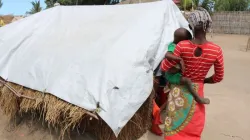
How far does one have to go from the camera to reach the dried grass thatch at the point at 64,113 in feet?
9.24

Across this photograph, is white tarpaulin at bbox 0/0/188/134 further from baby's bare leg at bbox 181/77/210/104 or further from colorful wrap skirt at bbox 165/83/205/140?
baby's bare leg at bbox 181/77/210/104

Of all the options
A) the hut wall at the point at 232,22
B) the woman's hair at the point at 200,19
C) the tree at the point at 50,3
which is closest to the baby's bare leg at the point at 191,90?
the woman's hair at the point at 200,19

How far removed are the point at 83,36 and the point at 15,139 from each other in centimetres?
161

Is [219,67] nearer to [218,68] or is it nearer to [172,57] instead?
[218,68]

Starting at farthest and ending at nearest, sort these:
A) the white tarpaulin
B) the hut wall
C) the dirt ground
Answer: the hut wall
the dirt ground
the white tarpaulin

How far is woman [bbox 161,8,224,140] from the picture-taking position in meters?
2.25

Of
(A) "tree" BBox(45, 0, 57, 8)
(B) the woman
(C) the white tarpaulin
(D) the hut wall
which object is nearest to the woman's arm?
(B) the woman

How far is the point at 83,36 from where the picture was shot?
→ 354 cm

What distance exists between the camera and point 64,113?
2.83m

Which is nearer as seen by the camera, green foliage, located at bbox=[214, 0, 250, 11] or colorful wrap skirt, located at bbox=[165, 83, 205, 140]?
colorful wrap skirt, located at bbox=[165, 83, 205, 140]

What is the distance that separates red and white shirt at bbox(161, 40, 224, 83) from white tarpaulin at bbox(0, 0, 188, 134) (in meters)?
0.59

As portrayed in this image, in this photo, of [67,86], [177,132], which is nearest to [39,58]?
[67,86]

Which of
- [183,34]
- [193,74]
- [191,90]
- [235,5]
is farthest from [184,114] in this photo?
[235,5]

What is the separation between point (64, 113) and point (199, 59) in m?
1.42
